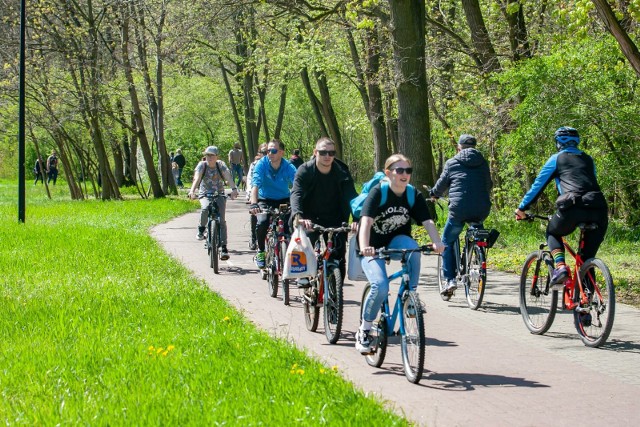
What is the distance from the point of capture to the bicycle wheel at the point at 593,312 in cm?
836

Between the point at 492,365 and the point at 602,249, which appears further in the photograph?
the point at 602,249

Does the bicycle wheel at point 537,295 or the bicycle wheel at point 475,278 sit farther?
the bicycle wheel at point 475,278

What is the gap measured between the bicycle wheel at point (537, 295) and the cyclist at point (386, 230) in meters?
1.81

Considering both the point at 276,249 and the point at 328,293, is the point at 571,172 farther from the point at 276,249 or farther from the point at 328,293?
the point at 276,249

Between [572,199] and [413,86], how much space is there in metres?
11.4

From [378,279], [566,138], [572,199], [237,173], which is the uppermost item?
[237,173]

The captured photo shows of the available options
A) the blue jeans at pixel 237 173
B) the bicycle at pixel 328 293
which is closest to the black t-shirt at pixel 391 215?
the bicycle at pixel 328 293

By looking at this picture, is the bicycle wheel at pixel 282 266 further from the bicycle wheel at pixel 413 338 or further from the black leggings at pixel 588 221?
the bicycle wheel at pixel 413 338

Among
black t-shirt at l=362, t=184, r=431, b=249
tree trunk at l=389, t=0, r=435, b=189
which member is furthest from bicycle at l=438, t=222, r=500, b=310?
tree trunk at l=389, t=0, r=435, b=189

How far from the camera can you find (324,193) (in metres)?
10.2

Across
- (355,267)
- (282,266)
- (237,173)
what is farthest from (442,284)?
(237,173)

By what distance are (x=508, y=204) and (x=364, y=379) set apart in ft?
43.1

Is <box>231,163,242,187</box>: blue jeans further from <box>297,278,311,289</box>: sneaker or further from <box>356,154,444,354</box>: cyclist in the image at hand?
<box>356,154,444,354</box>: cyclist

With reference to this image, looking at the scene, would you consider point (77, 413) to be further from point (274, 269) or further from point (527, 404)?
point (274, 269)
